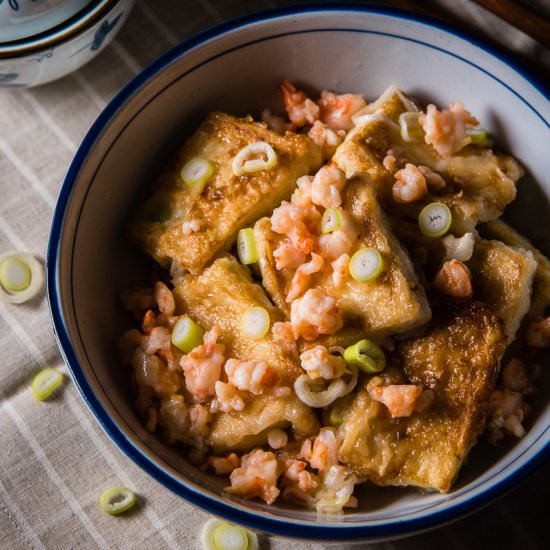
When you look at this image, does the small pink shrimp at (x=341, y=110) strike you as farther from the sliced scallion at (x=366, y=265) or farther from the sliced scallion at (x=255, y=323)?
the sliced scallion at (x=255, y=323)

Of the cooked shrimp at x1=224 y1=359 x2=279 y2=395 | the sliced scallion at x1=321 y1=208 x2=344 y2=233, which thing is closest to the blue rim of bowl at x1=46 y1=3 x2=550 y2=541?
the cooked shrimp at x1=224 y1=359 x2=279 y2=395

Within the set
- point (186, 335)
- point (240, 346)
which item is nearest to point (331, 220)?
point (240, 346)

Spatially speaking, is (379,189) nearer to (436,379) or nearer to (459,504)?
(436,379)

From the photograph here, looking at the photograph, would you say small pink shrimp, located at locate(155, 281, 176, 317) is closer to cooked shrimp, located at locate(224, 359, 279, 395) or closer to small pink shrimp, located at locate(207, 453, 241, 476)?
cooked shrimp, located at locate(224, 359, 279, 395)

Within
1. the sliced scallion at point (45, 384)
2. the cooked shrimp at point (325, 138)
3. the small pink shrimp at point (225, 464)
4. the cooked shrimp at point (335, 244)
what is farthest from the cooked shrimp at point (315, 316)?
the sliced scallion at point (45, 384)

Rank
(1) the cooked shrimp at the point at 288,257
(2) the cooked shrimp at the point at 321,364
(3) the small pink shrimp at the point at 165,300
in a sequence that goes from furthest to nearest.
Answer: (3) the small pink shrimp at the point at 165,300, (1) the cooked shrimp at the point at 288,257, (2) the cooked shrimp at the point at 321,364

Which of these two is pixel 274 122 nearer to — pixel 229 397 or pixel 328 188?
pixel 328 188
